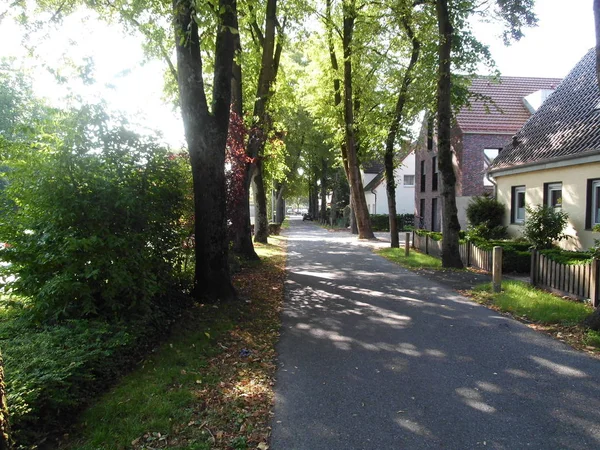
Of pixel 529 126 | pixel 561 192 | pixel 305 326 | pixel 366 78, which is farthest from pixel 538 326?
pixel 366 78

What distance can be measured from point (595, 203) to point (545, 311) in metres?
7.19

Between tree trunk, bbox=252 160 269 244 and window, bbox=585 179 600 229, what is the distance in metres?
12.5

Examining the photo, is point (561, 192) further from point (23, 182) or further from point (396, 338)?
point (23, 182)

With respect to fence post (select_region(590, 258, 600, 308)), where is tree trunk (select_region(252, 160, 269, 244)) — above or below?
above

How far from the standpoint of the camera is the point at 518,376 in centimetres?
487

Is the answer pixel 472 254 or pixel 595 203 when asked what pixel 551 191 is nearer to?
pixel 595 203

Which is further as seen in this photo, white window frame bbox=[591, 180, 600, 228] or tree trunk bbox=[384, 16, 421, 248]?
tree trunk bbox=[384, 16, 421, 248]

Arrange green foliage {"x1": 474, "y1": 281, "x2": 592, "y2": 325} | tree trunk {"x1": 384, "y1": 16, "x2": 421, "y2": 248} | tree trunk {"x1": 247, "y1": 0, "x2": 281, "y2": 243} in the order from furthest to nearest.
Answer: tree trunk {"x1": 384, "y1": 16, "x2": 421, "y2": 248} → tree trunk {"x1": 247, "y1": 0, "x2": 281, "y2": 243} → green foliage {"x1": 474, "y1": 281, "x2": 592, "y2": 325}

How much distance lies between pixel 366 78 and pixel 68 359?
21.6 meters

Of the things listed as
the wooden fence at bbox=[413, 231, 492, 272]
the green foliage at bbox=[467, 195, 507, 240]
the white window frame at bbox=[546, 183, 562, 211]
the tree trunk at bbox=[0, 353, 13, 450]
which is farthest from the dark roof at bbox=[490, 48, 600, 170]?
the tree trunk at bbox=[0, 353, 13, 450]

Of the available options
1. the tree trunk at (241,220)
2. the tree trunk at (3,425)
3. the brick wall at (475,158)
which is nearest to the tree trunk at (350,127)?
the tree trunk at (241,220)

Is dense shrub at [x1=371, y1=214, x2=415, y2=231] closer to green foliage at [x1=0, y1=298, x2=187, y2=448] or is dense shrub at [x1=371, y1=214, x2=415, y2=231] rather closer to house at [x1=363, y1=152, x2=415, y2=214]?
house at [x1=363, y1=152, x2=415, y2=214]

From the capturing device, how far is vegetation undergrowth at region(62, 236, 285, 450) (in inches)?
141

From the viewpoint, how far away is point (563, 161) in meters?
13.5
